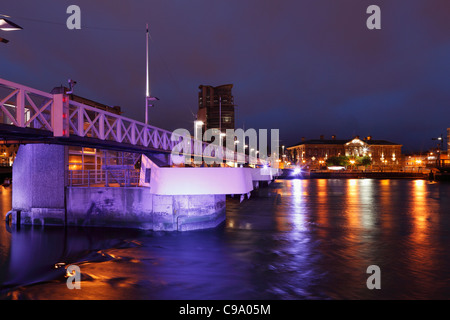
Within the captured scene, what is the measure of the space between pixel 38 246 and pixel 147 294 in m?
11.4

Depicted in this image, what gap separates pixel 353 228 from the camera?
24828mm

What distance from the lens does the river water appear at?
12781mm

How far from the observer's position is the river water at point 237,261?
1278cm

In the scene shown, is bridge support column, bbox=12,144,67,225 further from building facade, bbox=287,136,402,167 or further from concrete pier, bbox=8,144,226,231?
building facade, bbox=287,136,402,167

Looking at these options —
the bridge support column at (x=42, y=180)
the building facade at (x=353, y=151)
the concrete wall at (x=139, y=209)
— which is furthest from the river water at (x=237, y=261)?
the building facade at (x=353, y=151)

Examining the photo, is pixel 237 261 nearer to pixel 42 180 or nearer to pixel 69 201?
pixel 69 201

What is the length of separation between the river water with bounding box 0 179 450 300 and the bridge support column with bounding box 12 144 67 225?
4.03ft

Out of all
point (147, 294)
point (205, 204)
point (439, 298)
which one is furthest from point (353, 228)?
point (147, 294)

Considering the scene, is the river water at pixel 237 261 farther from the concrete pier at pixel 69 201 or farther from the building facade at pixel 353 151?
the building facade at pixel 353 151

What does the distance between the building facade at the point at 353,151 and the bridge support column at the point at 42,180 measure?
170253 millimetres

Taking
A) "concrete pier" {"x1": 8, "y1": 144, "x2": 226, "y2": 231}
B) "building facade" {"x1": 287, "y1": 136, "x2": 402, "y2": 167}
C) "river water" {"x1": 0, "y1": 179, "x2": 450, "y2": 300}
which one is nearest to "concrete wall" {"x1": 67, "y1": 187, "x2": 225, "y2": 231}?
"concrete pier" {"x1": 8, "y1": 144, "x2": 226, "y2": 231}

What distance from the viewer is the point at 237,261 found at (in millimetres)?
16766

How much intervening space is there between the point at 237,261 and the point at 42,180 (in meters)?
15.8
